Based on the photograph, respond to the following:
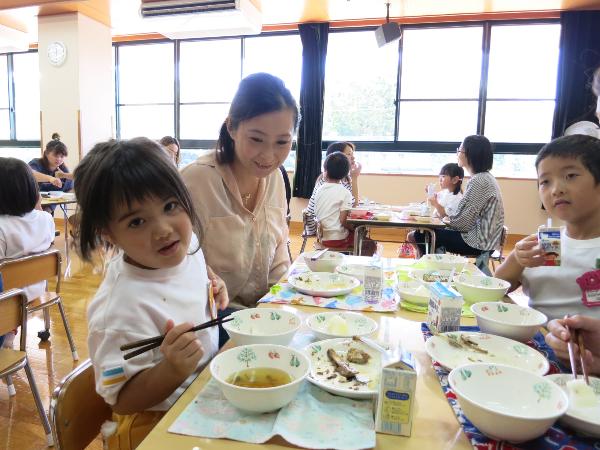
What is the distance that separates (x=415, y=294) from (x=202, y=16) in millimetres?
5393

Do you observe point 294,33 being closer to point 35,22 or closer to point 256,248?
point 35,22

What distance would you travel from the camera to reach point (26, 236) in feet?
7.70

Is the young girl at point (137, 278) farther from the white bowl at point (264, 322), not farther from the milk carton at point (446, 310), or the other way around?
the milk carton at point (446, 310)

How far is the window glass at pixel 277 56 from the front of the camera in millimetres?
6555

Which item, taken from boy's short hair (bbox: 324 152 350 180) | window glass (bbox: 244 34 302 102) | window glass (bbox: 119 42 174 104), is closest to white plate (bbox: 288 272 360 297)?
boy's short hair (bbox: 324 152 350 180)

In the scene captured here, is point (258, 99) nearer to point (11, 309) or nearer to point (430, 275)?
point (430, 275)

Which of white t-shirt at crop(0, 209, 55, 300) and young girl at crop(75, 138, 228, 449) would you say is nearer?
young girl at crop(75, 138, 228, 449)

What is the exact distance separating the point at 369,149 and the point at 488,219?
341cm

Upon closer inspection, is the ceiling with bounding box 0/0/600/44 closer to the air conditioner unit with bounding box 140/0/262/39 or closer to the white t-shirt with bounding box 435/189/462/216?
the air conditioner unit with bounding box 140/0/262/39

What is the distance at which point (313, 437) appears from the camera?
2.21ft

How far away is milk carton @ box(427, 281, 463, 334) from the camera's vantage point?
1.05 metres

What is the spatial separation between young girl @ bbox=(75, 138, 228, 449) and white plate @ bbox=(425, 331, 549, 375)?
53cm

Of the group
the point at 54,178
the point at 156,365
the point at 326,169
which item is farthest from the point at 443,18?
the point at 156,365

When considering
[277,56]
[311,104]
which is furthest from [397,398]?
[277,56]
